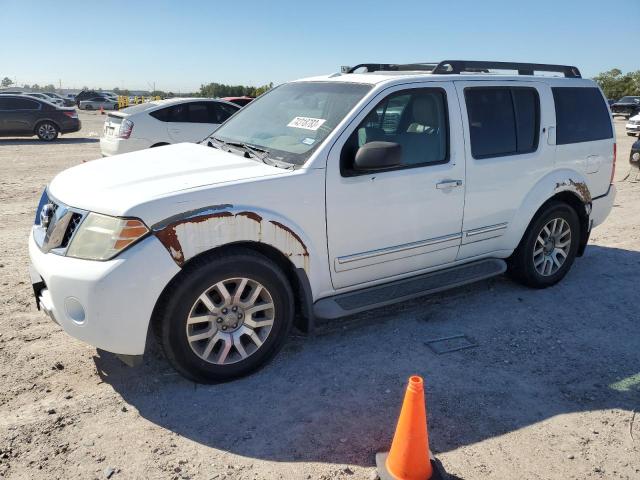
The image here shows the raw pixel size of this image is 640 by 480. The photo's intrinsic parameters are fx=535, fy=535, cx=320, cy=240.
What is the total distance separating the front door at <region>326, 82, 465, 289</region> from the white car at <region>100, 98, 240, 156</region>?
6.63m

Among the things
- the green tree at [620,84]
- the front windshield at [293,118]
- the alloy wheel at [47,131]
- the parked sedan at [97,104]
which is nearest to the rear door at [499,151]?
the front windshield at [293,118]

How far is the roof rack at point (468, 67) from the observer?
173 inches

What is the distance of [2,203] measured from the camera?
7953 mm

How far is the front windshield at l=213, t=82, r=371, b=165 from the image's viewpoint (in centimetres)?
369

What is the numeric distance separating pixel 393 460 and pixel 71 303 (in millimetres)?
1921

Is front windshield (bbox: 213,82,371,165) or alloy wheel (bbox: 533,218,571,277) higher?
front windshield (bbox: 213,82,371,165)

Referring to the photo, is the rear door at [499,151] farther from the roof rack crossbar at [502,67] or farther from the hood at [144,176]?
the hood at [144,176]

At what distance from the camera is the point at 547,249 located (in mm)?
5059

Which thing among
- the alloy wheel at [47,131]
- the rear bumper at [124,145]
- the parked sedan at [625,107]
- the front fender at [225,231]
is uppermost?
the front fender at [225,231]

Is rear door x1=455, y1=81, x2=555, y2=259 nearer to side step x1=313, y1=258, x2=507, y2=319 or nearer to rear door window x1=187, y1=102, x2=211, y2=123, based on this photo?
side step x1=313, y1=258, x2=507, y2=319

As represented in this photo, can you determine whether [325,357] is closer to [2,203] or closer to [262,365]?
[262,365]

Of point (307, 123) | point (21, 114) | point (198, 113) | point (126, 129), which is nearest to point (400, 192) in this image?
point (307, 123)

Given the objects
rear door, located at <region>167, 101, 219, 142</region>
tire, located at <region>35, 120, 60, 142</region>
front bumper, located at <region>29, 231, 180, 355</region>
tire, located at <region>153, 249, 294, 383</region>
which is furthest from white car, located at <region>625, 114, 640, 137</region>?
front bumper, located at <region>29, 231, 180, 355</region>

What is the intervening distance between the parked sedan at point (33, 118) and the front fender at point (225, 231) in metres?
17.1
